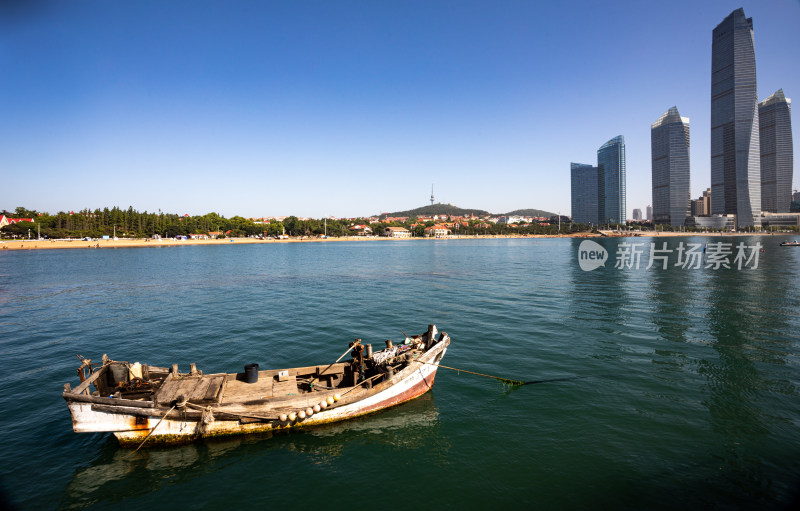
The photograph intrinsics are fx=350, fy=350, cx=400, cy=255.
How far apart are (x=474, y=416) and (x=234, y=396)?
9133 millimetres

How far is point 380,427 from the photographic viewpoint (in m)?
13.3

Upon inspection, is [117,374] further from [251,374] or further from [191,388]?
[251,374]

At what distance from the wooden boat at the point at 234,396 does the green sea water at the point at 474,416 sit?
60 cm

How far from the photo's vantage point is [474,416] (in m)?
14.0

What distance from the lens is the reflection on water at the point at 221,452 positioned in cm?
1023

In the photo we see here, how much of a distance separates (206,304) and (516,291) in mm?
33498

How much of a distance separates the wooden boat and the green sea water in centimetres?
60

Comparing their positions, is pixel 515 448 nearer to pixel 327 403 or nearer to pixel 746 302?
pixel 327 403

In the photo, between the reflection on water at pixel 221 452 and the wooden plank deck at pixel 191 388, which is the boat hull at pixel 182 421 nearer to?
the reflection on water at pixel 221 452

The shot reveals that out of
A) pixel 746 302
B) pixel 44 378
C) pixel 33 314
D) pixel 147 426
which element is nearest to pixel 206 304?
pixel 33 314

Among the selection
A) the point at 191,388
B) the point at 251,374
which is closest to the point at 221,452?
the point at 191,388

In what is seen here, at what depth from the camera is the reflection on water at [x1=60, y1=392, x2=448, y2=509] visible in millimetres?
10234

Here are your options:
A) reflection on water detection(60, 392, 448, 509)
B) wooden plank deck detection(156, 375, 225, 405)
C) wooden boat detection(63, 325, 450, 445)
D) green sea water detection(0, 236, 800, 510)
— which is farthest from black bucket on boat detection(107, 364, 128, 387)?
reflection on water detection(60, 392, 448, 509)

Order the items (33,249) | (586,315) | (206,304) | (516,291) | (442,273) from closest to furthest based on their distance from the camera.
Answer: (586,315)
(206,304)
(516,291)
(442,273)
(33,249)
